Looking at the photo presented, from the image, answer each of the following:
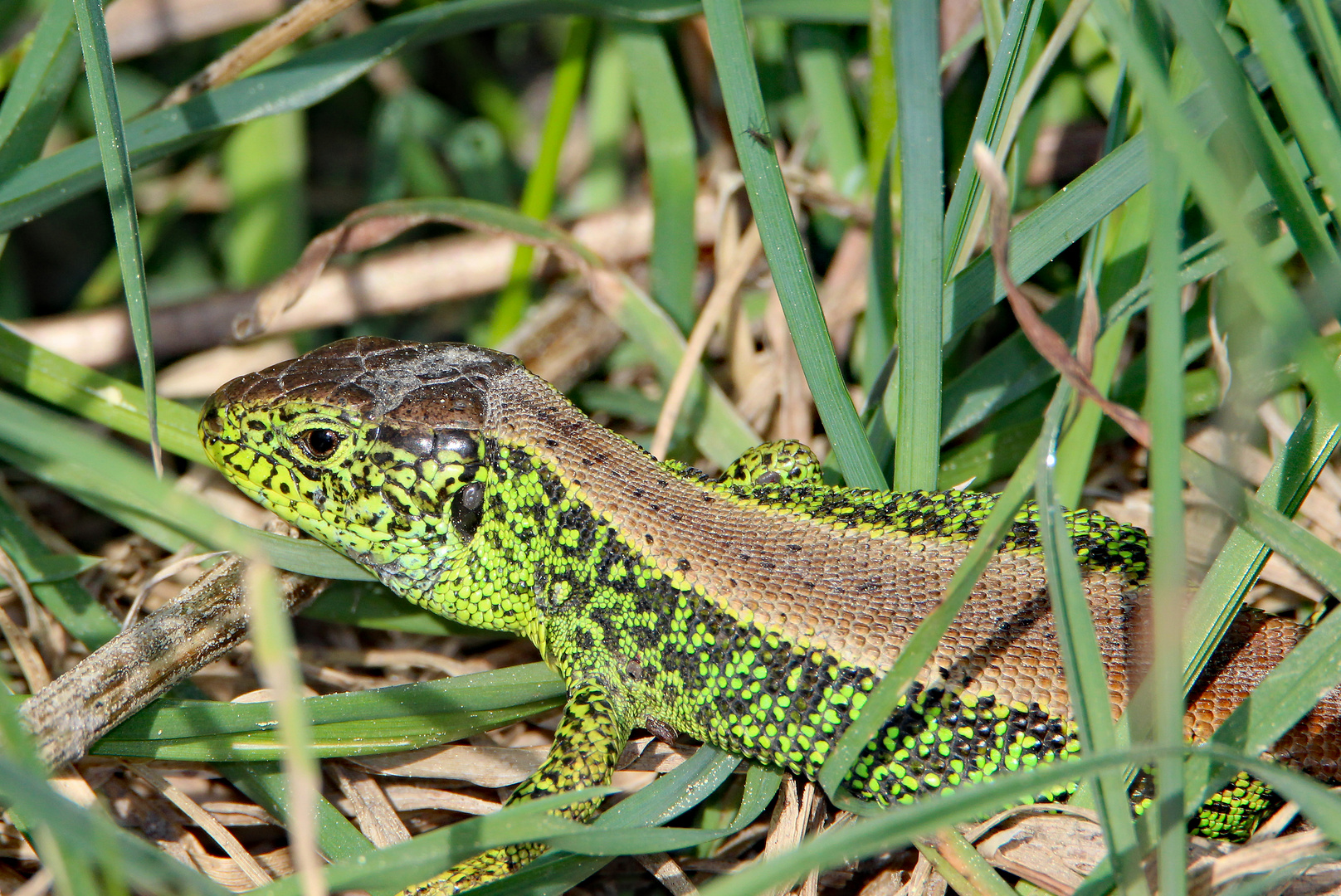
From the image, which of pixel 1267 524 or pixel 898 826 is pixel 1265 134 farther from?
pixel 898 826

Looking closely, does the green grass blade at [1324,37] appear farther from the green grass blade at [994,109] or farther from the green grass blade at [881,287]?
the green grass blade at [881,287]

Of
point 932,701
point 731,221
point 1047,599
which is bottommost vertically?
point 932,701

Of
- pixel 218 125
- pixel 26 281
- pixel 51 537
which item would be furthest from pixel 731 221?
pixel 26 281

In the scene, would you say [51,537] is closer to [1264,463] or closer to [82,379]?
[82,379]

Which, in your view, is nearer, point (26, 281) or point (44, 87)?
point (44, 87)

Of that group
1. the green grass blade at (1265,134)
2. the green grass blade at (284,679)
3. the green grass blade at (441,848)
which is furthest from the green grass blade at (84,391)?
the green grass blade at (1265,134)

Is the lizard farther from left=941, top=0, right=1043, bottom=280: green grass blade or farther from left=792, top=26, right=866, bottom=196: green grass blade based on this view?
left=792, top=26, right=866, bottom=196: green grass blade

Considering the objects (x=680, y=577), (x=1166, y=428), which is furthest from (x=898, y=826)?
(x=680, y=577)
